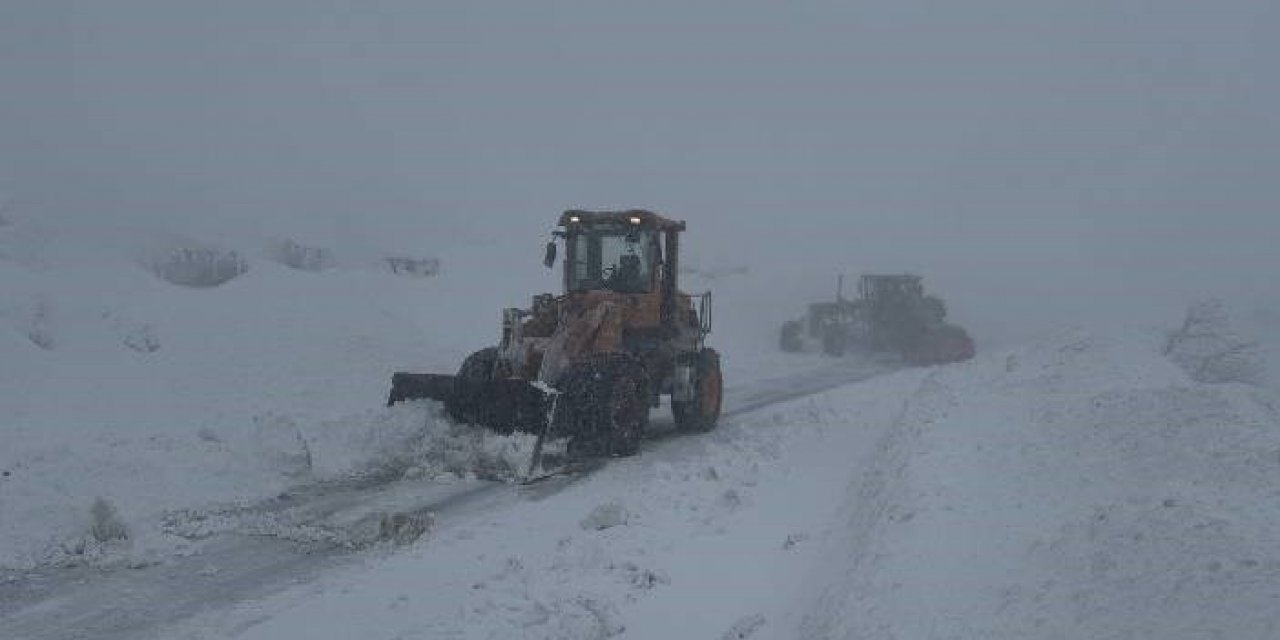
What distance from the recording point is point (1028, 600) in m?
5.46

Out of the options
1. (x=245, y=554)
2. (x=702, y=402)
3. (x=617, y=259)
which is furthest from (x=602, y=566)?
(x=702, y=402)

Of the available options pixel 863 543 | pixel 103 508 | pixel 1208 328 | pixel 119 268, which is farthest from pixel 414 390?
pixel 1208 328

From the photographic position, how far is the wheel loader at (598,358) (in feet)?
40.1

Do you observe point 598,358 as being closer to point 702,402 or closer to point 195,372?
point 702,402

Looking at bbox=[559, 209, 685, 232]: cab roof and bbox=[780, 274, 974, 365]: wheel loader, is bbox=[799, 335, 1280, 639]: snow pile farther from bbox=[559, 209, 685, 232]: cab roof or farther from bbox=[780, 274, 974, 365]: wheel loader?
bbox=[780, 274, 974, 365]: wheel loader

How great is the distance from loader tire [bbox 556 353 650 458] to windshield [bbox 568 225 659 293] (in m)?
1.77

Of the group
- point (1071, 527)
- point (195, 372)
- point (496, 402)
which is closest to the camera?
point (1071, 527)

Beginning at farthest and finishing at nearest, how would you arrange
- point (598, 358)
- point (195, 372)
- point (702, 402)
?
1. point (195, 372)
2. point (702, 402)
3. point (598, 358)

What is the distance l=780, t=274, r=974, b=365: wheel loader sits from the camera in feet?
110

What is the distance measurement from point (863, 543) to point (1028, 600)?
86.7 inches

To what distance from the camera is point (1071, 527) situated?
6379mm

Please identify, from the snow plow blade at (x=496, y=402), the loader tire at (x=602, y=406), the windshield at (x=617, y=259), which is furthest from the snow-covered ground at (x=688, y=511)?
the windshield at (x=617, y=259)

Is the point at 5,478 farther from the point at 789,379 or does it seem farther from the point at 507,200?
the point at 507,200

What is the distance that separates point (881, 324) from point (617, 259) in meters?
21.6
